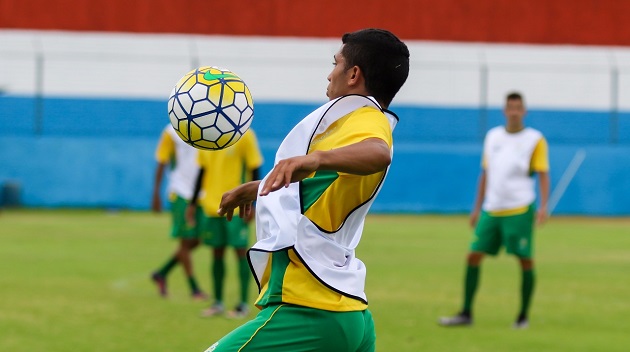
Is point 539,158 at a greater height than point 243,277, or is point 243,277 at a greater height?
point 539,158

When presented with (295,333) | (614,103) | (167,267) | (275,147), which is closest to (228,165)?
(167,267)

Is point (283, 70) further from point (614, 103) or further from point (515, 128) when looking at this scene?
point (515, 128)

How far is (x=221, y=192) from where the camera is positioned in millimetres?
10336

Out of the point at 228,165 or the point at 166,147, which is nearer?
the point at 228,165

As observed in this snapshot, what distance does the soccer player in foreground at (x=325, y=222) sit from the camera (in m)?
4.01

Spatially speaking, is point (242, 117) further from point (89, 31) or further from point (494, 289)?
point (89, 31)

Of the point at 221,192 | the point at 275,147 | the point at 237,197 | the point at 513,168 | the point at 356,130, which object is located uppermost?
the point at 356,130

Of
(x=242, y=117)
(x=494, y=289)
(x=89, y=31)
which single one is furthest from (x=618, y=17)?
(x=242, y=117)

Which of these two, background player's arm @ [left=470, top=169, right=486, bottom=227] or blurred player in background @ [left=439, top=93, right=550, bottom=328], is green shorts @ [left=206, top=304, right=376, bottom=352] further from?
background player's arm @ [left=470, top=169, right=486, bottom=227]

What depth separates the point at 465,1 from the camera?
1319 inches

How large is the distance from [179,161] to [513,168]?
347 cm

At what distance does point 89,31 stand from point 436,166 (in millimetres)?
11643

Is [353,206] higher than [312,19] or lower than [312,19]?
lower

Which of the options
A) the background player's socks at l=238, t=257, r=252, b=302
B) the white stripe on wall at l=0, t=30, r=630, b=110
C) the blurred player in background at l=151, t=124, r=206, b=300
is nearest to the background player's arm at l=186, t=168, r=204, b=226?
the blurred player in background at l=151, t=124, r=206, b=300
